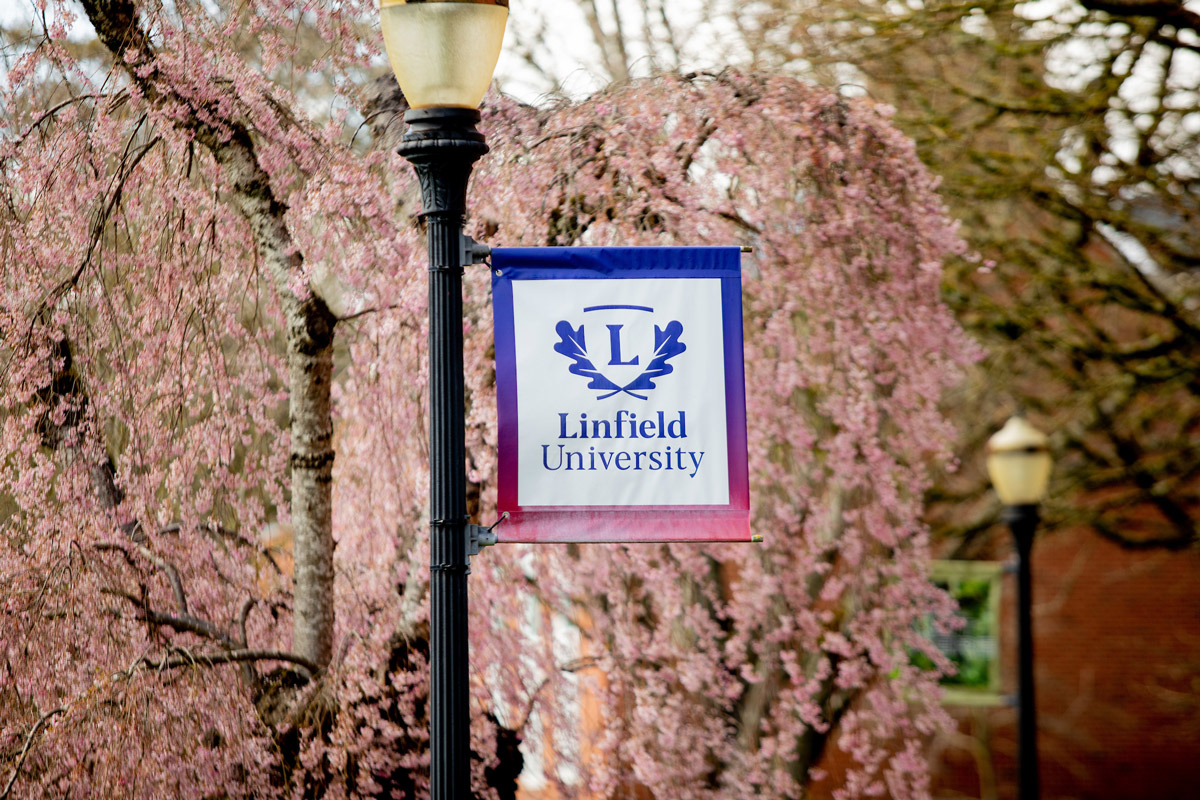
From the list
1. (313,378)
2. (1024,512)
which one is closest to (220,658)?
(313,378)

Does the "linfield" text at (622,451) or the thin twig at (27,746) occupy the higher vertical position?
the "linfield" text at (622,451)

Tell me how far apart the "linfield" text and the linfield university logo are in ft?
0.33

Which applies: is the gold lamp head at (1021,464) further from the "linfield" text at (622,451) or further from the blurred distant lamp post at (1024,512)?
the "linfield" text at (622,451)

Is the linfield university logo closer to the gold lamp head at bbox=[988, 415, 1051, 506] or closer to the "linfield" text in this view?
the "linfield" text

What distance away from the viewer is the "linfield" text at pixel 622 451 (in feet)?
13.8

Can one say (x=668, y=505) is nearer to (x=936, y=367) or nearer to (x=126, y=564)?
(x=126, y=564)

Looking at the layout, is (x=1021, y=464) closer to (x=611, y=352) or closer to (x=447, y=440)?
(x=611, y=352)

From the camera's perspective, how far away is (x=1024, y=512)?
31.1 ft

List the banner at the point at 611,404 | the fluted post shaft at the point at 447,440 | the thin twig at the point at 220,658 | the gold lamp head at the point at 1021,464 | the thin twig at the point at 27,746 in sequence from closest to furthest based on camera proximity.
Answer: the fluted post shaft at the point at 447,440
the banner at the point at 611,404
the thin twig at the point at 27,746
the thin twig at the point at 220,658
the gold lamp head at the point at 1021,464

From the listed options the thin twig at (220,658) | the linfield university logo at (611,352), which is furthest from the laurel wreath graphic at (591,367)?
the thin twig at (220,658)

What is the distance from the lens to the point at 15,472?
5312 millimetres

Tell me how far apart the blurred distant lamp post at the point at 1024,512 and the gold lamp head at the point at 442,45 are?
648 cm

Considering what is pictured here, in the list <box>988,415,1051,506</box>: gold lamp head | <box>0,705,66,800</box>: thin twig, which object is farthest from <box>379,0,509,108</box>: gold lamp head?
<box>988,415,1051,506</box>: gold lamp head

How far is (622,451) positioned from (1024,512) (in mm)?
6181
